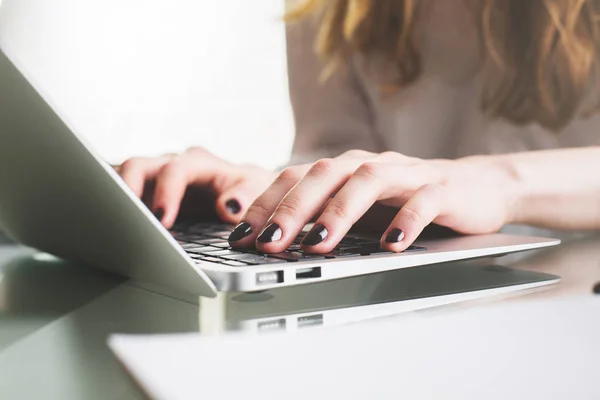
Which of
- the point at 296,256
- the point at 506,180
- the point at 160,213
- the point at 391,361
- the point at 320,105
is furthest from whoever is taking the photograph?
the point at 320,105

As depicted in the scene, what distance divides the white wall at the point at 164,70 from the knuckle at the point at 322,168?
1.01 m

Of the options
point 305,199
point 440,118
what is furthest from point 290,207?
point 440,118

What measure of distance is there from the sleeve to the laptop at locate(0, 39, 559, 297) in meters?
0.90

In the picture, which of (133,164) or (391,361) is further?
(133,164)

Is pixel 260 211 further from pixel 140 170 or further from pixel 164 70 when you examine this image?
pixel 164 70

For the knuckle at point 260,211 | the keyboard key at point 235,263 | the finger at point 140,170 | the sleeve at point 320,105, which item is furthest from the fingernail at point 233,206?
the sleeve at point 320,105

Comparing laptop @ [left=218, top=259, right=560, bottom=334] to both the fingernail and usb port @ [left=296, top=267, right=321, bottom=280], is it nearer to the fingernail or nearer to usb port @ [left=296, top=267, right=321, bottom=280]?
usb port @ [left=296, top=267, right=321, bottom=280]

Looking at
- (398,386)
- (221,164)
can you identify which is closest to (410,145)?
(221,164)

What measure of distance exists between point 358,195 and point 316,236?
0.24 ft

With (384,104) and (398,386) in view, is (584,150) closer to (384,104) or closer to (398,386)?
(384,104)

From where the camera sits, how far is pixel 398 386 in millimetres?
208

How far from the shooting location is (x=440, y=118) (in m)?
1.41

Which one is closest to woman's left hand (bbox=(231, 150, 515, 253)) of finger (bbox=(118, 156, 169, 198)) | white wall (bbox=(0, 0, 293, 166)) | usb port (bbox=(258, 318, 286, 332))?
usb port (bbox=(258, 318, 286, 332))

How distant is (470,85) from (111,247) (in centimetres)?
108
